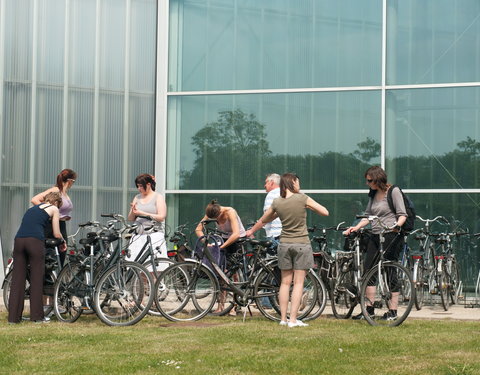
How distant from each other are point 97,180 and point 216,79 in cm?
229

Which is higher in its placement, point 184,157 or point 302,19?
point 302,19

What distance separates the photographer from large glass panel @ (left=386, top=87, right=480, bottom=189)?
14.2 metres

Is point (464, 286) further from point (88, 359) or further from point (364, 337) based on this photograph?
point (88, 359)

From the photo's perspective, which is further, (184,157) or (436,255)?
(184,157)

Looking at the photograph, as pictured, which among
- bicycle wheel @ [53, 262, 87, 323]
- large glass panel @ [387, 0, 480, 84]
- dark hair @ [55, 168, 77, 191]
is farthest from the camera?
large glass panel @ [387, 0, 480, 84]

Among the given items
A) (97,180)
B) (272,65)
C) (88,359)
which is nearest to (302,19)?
(272,65)

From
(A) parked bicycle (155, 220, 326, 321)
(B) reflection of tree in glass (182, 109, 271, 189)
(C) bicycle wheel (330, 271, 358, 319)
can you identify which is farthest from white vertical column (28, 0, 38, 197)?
(C) bicycle wheel (330, 271, 358, 319)

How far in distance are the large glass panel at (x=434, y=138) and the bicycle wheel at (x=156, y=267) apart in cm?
439

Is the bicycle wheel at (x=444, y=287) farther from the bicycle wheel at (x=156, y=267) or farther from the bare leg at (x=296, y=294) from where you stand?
the bicycle wheel at (x=156, y=267)

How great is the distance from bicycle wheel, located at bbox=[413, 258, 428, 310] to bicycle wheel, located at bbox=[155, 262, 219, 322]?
2388mm

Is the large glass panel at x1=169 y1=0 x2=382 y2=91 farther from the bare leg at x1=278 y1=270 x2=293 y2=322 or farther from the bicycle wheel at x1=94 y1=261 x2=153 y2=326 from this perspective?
the bicycle wheel at x1=94 y1=261 x2=153 y2=326

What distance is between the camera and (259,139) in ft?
49.3

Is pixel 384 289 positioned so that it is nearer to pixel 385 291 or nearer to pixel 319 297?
pixel 385 291

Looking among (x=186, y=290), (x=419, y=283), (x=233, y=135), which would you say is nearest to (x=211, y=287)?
(x=186, y=290)
